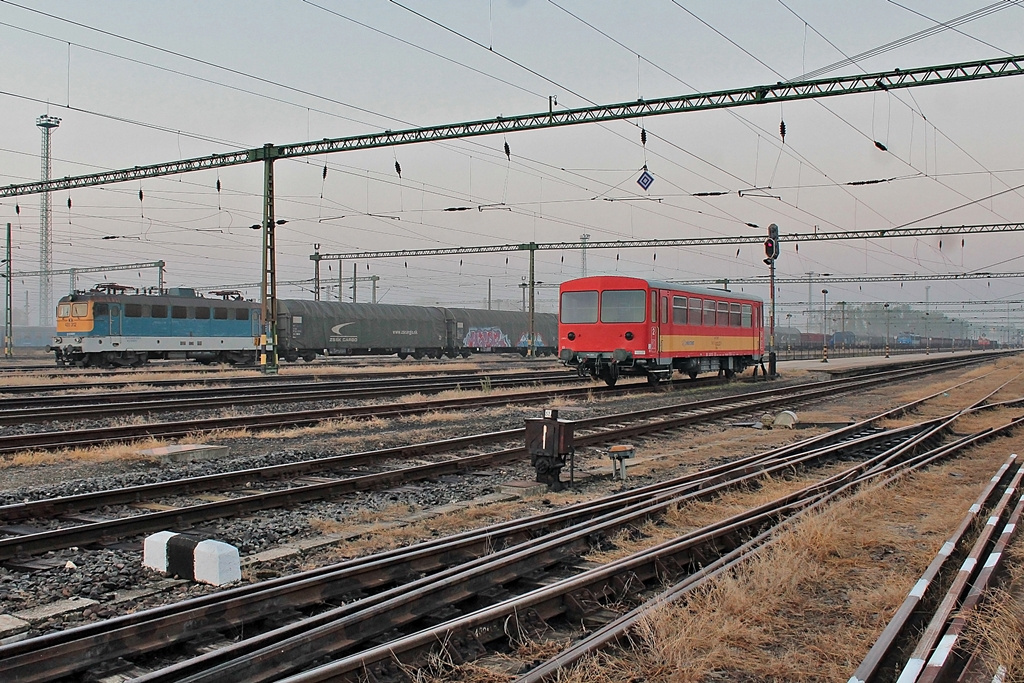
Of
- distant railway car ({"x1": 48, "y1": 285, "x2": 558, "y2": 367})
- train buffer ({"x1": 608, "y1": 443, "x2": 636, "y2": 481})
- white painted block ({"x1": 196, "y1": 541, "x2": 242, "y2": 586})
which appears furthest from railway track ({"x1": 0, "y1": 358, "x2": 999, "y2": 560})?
A: distant railway car ({"x1": 48, "y1": 285, "x2": 558, "y2": 367})

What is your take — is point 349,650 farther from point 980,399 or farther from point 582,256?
point 582,256

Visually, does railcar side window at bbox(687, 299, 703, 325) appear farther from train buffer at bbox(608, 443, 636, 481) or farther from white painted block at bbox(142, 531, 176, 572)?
white painted block at bbox(142, 531, 176, 572)

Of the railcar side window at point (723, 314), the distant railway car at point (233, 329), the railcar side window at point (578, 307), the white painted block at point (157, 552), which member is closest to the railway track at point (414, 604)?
the white painted block at point (157, 552)

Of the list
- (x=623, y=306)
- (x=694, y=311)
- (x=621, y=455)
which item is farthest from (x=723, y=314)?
(x=621, y=455)

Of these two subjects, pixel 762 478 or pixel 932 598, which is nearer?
pixel 932 598

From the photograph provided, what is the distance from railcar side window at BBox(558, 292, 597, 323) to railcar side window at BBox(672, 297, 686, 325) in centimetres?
238

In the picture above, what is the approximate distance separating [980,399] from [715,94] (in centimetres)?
1199

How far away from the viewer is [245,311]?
3972 cm

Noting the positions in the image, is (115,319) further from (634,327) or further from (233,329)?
(634,327)

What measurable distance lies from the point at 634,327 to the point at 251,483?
14.2 meters

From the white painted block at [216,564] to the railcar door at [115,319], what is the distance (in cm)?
3099

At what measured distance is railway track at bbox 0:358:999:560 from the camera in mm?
7023

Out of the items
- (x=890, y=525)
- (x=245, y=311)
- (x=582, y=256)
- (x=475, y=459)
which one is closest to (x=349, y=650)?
(x=890, y=525)

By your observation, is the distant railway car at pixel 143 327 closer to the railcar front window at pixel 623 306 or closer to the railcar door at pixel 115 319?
the railcar door at pixel 115 319
